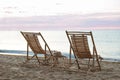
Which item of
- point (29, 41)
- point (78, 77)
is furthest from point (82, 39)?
point (29, 41)

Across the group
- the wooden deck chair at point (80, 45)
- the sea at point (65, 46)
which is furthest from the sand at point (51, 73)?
the sea at point (65, 46)

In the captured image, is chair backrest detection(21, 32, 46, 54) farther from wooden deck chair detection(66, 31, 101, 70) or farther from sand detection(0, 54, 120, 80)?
wooden deck chair detection(66, 31, 101, 70)

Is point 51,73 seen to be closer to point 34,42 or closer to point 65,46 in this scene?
point 34,42

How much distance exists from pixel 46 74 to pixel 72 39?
3.54 feet

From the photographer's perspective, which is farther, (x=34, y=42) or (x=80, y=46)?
(x=34, y=42)

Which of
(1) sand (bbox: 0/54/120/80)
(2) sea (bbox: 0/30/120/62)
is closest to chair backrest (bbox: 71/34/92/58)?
(1) sand (bbox: 0/54/120/80)

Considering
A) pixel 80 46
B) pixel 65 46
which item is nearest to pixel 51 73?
pixel 80 46

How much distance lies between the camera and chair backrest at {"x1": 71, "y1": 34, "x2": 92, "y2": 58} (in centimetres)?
845

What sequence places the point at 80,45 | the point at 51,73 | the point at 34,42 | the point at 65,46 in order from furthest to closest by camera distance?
the point at 65,46, the point at 34,42, the point at 80,45, the point at 51,73

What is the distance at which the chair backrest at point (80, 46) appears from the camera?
8.45 m

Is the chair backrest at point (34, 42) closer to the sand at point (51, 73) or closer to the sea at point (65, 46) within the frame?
the sand at point (51, 73)

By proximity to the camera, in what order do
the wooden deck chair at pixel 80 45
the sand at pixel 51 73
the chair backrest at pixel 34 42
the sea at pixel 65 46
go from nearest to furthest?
1. the sand at pixel 51 73
2. the wooden deck chair at pixel 80 45
3. the chair backrest at pixel 34 42
4. the sea at pixel 65 46

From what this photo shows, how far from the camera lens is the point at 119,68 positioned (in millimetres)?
9445

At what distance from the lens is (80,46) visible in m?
8.59
